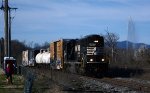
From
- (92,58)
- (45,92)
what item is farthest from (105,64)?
(45,92)

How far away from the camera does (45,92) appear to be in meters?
21.8

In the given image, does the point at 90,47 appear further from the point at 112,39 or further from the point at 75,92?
the point at 112,39

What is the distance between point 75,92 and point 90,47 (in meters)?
20.6

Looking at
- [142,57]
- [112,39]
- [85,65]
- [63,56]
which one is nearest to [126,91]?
[85,65]

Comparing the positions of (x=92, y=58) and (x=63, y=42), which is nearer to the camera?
(x=92, y=58)

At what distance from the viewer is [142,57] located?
70.7 m

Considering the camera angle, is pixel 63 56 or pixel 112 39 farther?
pixel 112 39

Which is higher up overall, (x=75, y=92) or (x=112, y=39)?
(x=112, y=39)

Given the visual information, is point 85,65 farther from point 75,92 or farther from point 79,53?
point 75,92

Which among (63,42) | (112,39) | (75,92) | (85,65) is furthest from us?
(112,39)

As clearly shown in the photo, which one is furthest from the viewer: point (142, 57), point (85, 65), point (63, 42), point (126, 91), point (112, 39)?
point (112, 39)

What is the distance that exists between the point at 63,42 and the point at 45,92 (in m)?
27.9

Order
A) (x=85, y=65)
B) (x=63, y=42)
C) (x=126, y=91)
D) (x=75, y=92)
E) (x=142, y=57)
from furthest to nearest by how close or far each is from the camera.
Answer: (x=142, y=57)
(x=63, y=42)
(x=85, y=65)
(x=126, y=91)
(x=75, y=92)

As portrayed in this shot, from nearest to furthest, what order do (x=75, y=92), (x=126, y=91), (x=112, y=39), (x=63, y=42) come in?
(x=75, y=92) → (x=126, y=91) → (x=63, y=42) → (x=112, y=39)
